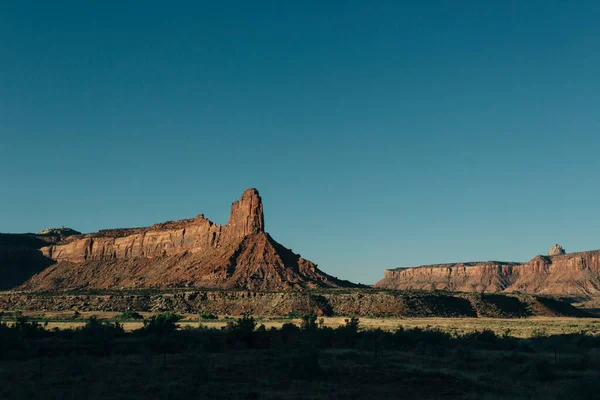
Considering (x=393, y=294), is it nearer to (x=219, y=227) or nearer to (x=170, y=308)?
(x=170, y=308)

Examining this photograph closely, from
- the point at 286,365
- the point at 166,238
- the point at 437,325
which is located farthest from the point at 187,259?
the point at 286,365

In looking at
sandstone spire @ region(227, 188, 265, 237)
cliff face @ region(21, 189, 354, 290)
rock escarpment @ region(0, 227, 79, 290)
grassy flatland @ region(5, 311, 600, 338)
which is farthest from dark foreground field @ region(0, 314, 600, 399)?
rock escarpment @ region(0, 227, 79, 290)

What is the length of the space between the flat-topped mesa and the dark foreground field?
83187mm

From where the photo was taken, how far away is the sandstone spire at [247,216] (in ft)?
426

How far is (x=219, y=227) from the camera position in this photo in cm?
13512

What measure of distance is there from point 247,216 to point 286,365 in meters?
100

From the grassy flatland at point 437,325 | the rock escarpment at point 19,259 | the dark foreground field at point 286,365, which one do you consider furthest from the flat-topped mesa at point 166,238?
the dark foreground field at point 286,365

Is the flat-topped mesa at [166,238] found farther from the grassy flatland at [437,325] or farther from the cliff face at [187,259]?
the grassy flatland at [437,325]

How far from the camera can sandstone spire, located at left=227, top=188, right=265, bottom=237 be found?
12975cm

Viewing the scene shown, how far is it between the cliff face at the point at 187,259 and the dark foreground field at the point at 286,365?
208ft

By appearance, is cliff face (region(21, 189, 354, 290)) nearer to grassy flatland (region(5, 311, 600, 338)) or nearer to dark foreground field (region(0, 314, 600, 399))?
grassy flatland (region(5, 311, 600, 338))

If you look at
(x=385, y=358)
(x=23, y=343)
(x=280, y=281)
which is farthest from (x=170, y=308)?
(x=385, y=358)

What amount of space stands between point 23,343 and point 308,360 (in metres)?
19.7

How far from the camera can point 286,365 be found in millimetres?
31359
